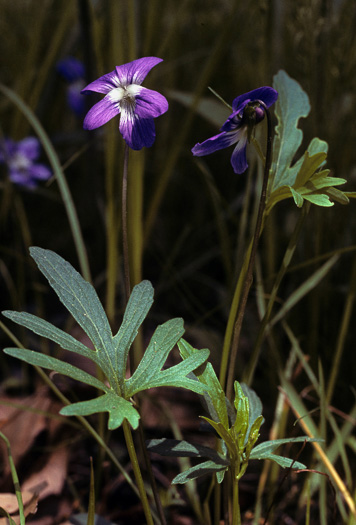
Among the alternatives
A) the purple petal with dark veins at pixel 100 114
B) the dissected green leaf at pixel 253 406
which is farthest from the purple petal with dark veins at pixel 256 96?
the dissected green leaf at pixel 253 406

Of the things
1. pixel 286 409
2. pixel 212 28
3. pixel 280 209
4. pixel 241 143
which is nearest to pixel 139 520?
pixel 286 409

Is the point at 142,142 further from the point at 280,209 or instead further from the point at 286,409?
the point at 280,209

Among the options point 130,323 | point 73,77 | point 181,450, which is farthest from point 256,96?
point 73,77

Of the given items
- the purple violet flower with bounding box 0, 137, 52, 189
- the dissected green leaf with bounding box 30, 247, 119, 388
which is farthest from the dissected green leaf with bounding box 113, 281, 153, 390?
the purple violet flower with bounding box 0, 137, 52, 189

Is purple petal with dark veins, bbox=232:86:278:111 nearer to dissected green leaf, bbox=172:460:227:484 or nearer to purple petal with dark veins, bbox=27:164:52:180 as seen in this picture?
dissected green leaf, bbox=172:460:227:484

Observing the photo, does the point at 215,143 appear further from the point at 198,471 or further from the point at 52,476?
the point at 52,476
